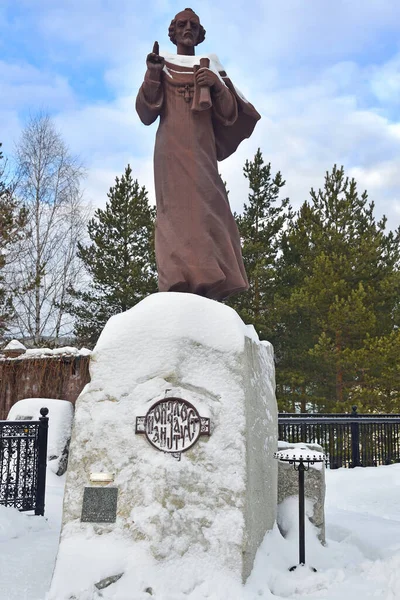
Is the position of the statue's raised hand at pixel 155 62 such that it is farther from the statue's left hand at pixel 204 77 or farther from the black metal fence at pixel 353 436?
the black metal fence at pixel 353 436

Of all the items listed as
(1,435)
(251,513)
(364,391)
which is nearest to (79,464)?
(251,513)

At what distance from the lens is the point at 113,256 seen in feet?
63.5

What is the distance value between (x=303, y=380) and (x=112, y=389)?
13313mm

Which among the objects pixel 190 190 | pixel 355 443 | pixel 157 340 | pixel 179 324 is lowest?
pixel 355 443

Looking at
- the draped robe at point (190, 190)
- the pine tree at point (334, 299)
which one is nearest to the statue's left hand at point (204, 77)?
the draped robe at point (190, 190)

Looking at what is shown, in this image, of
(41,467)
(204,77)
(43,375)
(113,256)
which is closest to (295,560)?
(41,467)

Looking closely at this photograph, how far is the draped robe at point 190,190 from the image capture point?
4699 mm

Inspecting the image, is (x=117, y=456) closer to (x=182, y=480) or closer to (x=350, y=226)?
(x=182, y=480)

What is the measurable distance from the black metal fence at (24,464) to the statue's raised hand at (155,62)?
165 inches

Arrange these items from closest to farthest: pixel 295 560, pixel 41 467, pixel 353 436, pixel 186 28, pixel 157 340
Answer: pixel 157 340 → pixel 295 560 → pixel 186 28 → pixel 41 467 → pixel 353 436

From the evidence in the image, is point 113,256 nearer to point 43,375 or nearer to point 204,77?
point 43,375

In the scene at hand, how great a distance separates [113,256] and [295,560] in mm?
16018

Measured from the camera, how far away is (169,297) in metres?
4.11

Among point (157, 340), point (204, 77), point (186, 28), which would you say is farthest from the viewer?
point (186, 28)
